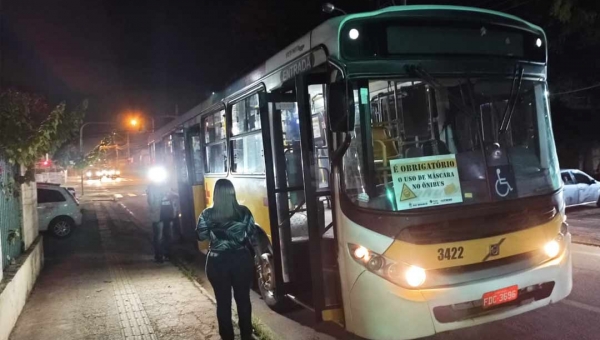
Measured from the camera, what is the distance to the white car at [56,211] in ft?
48.2

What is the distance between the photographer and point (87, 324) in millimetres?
6383

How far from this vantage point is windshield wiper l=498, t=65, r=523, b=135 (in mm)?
4781

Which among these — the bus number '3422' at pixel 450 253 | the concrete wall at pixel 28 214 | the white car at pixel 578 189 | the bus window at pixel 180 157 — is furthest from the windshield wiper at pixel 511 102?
the white car at pixel 578 189

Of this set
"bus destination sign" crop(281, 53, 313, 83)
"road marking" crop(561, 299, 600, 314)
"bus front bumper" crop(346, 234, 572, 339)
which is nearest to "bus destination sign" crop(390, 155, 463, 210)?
"bus front bumper" crop(346, 234, 572, 339)

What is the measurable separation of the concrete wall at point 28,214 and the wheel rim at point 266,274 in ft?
14.9

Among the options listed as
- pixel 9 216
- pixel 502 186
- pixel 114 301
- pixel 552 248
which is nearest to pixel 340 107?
pixel 502 186

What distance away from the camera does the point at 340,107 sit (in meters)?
4.26

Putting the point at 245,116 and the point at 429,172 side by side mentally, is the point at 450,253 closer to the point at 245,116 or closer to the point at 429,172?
the point at 429,172

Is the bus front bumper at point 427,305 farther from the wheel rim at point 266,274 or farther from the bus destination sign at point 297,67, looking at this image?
the bus destination sign at point 297,67

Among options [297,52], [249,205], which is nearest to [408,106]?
Answer: [297,52]

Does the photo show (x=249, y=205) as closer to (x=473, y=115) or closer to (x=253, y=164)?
(x=253, y=164)

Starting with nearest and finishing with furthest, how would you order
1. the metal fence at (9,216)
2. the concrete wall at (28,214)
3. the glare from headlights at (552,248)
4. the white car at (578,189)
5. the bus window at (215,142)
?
the glare from headlights at (552,248) < the metal fence at (9,216) < the bus window at (215,142) < the concrete wall at (28,214) < the white car at (578,189)

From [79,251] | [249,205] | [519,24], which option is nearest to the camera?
[519,24]

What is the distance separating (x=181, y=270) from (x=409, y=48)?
21.5 feet
